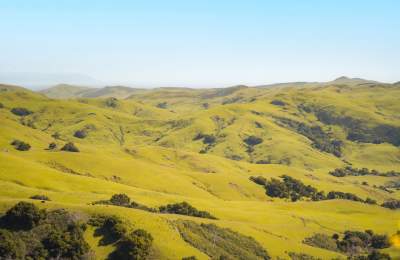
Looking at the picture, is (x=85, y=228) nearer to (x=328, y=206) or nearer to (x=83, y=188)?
(x=83, y=188)

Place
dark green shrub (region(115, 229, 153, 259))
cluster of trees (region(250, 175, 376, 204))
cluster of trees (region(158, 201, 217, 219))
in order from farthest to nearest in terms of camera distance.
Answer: cluster of trees (region(250, 175, 376, 204))
cluster of trees (region(158, 201, 217, 219))
dark green shrub (region(115, 229, 153, 259))

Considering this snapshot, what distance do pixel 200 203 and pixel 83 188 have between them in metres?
25.5

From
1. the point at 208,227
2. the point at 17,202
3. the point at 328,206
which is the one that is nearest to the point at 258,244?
the point at 208,227

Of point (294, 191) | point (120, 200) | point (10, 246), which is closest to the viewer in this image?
point (10, 246)

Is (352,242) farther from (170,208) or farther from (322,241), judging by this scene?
(170,208)

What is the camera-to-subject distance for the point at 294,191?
159750 mm

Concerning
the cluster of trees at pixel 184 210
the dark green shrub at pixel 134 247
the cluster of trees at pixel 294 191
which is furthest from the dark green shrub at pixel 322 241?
the cluster of trees at pixel 294 191

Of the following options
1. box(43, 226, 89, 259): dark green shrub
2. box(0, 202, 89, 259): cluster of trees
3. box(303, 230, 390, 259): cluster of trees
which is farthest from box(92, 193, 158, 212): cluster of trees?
box(303, 230, 390, 259): cluster of trees

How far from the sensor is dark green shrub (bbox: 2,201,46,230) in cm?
6090

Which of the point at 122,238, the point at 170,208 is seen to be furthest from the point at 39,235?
the point at 170,208

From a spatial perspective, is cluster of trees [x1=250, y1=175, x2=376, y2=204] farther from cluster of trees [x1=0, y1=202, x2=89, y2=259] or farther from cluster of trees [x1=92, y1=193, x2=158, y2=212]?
cluster of trees [x1=0, y1=202, x2=89, y2=259]

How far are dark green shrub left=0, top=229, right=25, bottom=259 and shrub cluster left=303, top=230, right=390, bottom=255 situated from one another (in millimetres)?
55790

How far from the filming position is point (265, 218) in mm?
101250

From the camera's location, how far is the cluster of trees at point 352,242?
9412 centimetres
